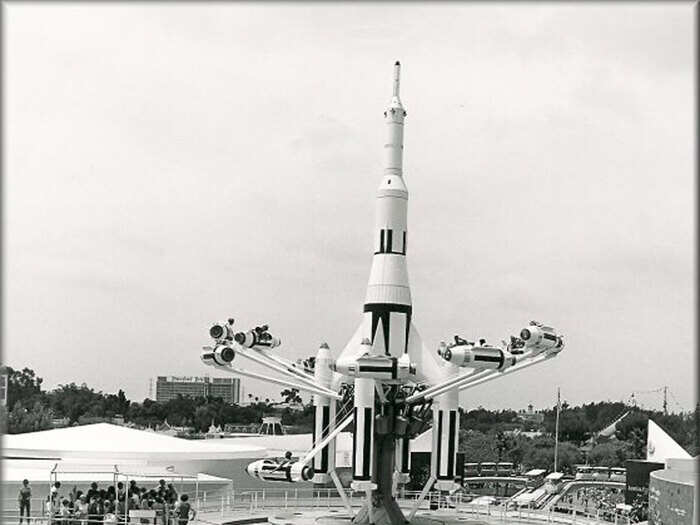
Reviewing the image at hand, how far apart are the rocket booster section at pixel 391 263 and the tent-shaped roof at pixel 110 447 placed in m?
13.9

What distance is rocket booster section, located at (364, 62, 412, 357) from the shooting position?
32844 millimetres

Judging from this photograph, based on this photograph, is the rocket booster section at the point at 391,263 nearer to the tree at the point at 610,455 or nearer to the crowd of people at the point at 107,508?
the crowd of people at the point at 107,508

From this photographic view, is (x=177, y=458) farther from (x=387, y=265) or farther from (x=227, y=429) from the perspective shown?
(x=227, y=429)

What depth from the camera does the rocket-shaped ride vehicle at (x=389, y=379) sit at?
30.1 m

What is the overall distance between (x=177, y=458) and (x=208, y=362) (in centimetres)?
1187

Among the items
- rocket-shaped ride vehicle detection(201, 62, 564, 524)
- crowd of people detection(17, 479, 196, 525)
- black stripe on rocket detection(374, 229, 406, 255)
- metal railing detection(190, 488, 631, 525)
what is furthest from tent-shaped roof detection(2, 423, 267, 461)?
black stripe on rocket detection(374, 229, 406, 255)

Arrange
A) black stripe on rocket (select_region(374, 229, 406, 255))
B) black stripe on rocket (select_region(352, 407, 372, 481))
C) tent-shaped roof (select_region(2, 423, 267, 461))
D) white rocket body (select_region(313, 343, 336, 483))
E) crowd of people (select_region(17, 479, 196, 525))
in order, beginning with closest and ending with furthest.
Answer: crowd of people (select_region(17, 479, 196, 525)), black stripe on rocket (select_region(352, 407, 372, 481)), white rocket body (select_region(313, 343, 336, 483)), black stripe on rocket (select_region(374, 229, 406, 255)), tent-shaped roof (select_region(2, 423, 267, 461))

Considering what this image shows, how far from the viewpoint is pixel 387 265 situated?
33188 millimetres

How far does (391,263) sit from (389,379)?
18.7 ft

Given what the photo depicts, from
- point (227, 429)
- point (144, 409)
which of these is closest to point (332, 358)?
point (227, 429)

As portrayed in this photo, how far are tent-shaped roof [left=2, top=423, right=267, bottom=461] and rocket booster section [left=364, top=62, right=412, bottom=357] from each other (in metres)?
13.9

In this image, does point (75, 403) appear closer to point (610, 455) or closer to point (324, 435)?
point (610, 455)

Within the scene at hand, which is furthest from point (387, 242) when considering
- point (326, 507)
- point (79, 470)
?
point (79, 470)

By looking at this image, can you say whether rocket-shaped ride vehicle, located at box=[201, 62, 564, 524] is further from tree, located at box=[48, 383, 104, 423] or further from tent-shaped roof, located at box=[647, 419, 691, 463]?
tree, located at box=[48, 383, 104, 423]
